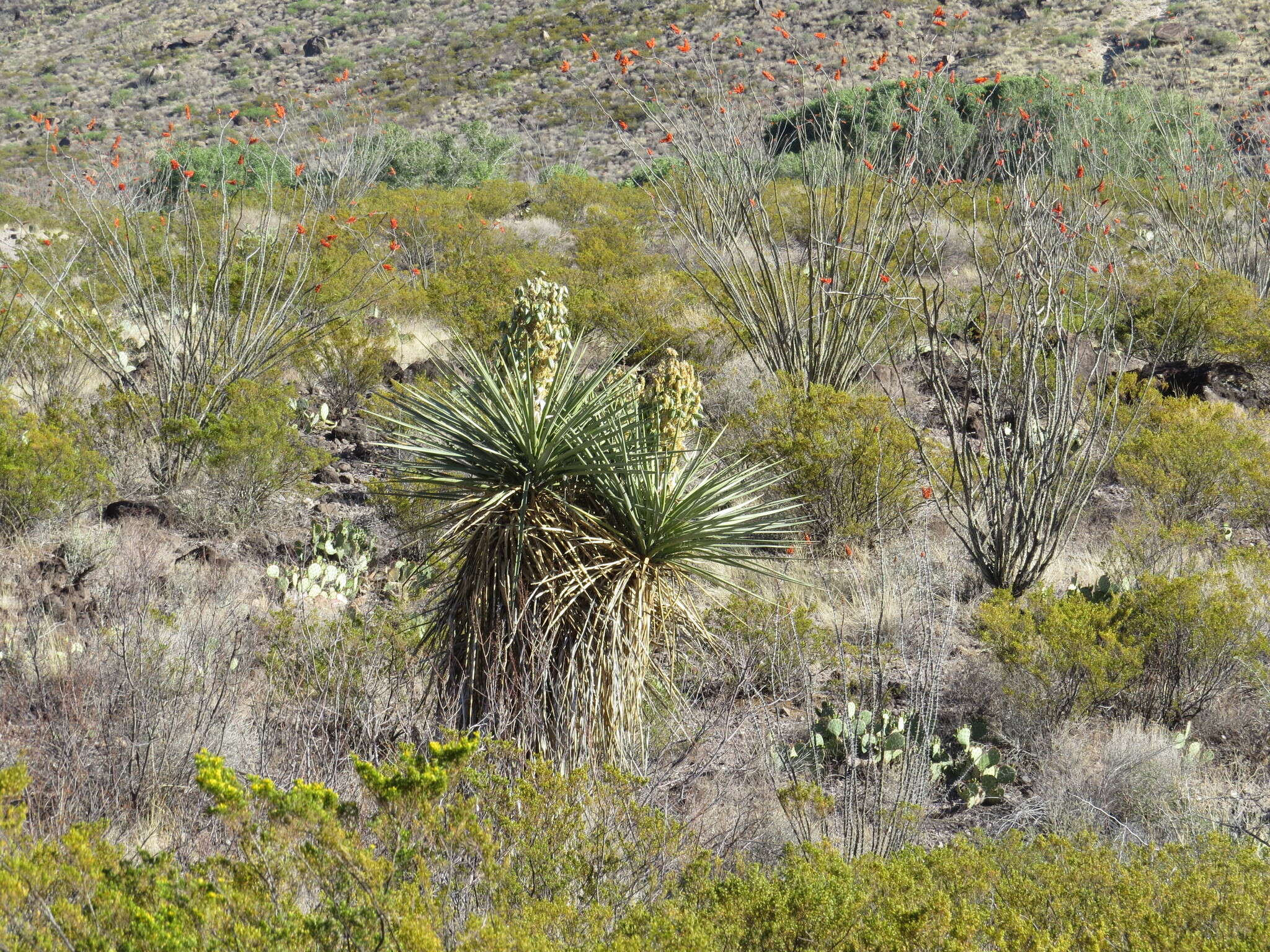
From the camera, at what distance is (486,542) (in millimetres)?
4230

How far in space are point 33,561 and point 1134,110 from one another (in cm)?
1671

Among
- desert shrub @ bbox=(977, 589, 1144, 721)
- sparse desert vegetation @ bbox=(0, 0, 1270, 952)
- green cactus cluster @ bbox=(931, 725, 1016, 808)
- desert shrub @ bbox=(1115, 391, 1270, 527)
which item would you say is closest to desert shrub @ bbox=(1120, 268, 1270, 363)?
sparse desert vegetation @ bbox=(0, 0, 1270, 952)

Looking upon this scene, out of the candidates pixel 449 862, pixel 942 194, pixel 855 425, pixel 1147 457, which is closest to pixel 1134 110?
pixel 942 194

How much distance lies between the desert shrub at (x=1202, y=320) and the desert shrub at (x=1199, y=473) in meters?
2.69

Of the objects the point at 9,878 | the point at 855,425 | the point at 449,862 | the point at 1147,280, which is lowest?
the point at 1147,280

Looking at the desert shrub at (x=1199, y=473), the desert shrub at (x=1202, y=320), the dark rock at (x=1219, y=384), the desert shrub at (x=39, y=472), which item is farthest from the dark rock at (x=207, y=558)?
the desert shrub at (x=1202, y=320)

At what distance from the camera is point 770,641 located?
18.4ft

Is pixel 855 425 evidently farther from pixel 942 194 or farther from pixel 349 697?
pixel 942 194

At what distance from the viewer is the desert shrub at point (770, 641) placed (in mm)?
5477

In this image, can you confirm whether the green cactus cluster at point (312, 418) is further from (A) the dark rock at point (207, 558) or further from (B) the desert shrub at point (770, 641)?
(B) the desert shrub at point (770, 641)

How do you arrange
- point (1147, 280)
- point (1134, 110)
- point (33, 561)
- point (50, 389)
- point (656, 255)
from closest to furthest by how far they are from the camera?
point (33, 561)
point (50, 389)
point (1147, 280)
point (656, 255)
point (1134, 110)

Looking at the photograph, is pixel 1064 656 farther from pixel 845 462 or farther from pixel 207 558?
pixel 207 558

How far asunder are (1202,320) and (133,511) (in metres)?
10.2

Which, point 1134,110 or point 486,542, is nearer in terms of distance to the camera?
point 486,542
